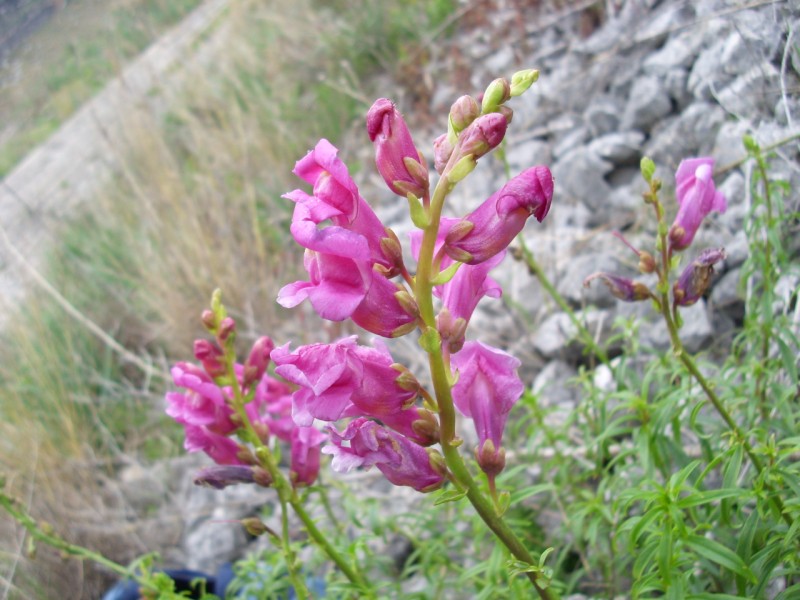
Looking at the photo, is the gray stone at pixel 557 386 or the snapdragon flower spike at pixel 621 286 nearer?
the snapdragon flower spike at pixel 621 286

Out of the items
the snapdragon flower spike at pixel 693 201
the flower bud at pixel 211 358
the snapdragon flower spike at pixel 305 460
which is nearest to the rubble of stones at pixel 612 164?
the snapdragon flower spike at pixel 693 201

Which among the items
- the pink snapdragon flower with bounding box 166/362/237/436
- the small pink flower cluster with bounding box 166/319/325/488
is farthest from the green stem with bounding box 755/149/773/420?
the pink snapdragon flower with bounding box 166/362/237/436

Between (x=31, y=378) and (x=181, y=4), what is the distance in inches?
467

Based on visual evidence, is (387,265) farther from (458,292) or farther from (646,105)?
(646,105)

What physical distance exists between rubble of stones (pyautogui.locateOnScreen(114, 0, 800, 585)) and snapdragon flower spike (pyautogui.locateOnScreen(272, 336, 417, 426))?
142cm

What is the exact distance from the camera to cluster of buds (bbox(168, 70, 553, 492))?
1.31m

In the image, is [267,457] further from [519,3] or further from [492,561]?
[519,3]

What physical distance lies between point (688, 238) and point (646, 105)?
2.70 metres

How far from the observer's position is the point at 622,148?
14.0 feet

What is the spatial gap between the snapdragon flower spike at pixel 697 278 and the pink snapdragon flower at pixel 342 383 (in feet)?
2.70

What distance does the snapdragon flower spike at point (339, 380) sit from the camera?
4.41 ft

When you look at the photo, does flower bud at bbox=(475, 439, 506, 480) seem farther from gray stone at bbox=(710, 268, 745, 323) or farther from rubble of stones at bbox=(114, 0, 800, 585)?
gray stone at bbox=(710, 268, 745, 323)

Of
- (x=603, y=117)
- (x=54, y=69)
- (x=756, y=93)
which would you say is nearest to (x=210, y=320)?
(x=756, y=93)

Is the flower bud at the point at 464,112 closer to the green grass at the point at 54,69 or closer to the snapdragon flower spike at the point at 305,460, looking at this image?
the snapdragon flower spike at the point at 305,460
